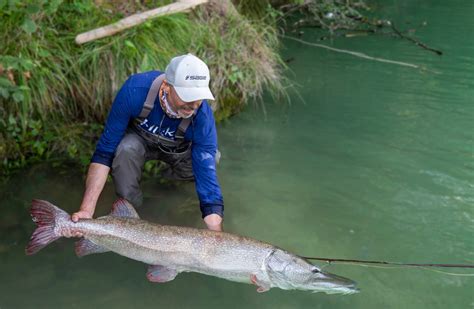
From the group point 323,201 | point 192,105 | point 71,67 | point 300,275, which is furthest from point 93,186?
point 323,201

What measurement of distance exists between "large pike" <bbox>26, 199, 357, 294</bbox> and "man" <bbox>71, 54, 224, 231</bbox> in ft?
0.61

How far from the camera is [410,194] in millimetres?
4746

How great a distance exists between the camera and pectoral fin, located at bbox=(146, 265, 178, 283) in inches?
112

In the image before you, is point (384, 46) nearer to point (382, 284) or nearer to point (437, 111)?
point (437, 111)

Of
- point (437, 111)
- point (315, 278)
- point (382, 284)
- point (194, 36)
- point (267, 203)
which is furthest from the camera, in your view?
point (437, 111)

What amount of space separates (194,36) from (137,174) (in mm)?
2409

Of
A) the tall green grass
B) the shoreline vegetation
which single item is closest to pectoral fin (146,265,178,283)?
the shoreline vegetation

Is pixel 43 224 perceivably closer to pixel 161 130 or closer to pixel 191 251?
pixel 191 251

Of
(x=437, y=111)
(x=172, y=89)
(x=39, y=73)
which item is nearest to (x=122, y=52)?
(x=39, y=73)

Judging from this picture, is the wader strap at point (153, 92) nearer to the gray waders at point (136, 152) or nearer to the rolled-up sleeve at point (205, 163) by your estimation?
the gray waders at point (136, 152)

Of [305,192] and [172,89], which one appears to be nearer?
[172,89]

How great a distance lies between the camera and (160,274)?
2.87m

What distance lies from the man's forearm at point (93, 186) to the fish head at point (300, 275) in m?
1.24

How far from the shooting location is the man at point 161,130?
3.03m
